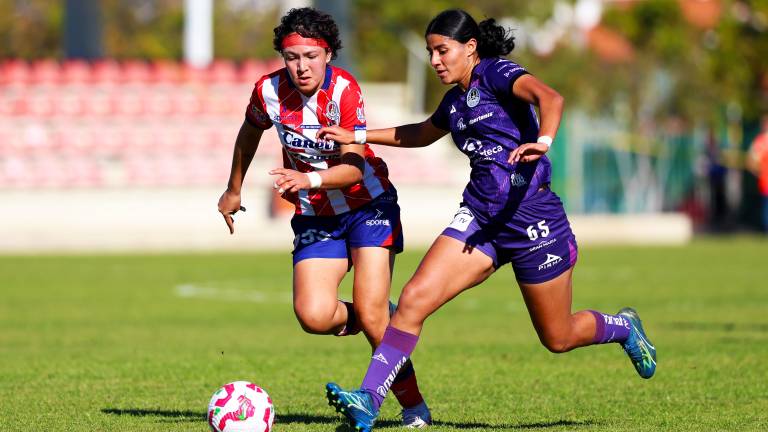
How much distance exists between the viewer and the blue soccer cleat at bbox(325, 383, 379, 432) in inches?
265

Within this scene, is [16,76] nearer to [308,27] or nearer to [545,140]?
[308,27]

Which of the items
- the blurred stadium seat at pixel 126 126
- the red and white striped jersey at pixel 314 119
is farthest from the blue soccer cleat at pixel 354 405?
the blurred stadium seat at pixel 126 126

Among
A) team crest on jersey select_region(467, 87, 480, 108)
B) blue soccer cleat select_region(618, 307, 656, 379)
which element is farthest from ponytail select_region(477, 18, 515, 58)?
blue soccer cleat select_region(618, 307, 656, 379)

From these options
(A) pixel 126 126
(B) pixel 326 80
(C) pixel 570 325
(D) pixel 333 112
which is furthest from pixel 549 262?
(A) pixel 126 126

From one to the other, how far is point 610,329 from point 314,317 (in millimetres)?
1699

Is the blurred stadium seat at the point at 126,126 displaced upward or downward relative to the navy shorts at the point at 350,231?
downward

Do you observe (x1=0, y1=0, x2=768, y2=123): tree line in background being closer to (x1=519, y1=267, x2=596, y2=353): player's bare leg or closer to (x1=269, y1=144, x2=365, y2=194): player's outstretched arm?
(x1=269, y1=144, x2=365, y2=194): player's outstretched arm

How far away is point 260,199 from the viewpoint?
31.7 metres

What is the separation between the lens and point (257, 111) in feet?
25.6

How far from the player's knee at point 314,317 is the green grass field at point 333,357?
0.56m

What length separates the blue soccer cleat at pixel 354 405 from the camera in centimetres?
672

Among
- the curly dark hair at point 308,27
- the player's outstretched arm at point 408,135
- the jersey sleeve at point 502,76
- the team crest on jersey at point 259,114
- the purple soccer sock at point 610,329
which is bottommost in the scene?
the purple soccer sock at point 610,329

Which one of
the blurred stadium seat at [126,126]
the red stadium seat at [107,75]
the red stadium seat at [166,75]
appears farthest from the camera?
the red stadium seat at [166,75]

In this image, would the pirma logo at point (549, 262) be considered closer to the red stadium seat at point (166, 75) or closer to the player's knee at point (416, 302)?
the player's knee at point (416, 302)
